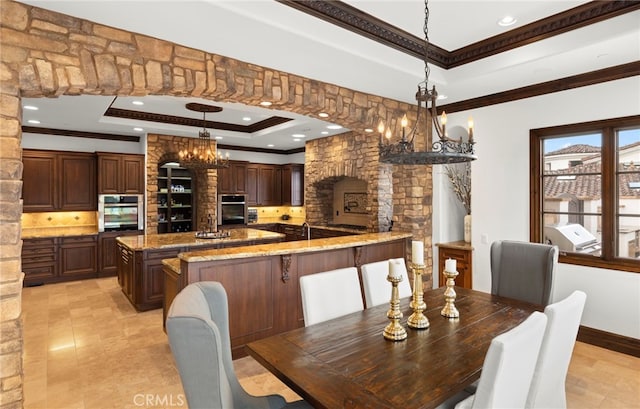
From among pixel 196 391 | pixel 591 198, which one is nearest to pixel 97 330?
pixel 196 391

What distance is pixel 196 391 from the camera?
123cm

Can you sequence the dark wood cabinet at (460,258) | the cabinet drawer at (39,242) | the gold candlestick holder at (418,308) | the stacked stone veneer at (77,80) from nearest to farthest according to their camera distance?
the gold candlestick holder at (418,308) < the stacked stone veneer at (77,80) < the dark wood cabinet at (460,258) < the cabinet drawer at (39,242)

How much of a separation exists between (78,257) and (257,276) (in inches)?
188

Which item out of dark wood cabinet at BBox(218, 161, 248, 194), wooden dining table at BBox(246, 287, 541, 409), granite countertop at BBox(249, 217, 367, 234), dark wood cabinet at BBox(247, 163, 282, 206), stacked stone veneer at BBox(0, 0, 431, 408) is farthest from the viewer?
dark wood cabinet at BBox(247, 163, 282, 206)

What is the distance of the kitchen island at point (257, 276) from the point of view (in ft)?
11.1

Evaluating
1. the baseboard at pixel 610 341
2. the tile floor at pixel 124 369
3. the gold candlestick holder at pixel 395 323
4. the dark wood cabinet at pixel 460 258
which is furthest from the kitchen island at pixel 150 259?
the baseboard at pixel 610 341

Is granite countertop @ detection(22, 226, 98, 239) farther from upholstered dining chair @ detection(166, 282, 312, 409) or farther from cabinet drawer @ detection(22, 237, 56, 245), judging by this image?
upholstered dining chair @ detection(166, 282, 312, 409)

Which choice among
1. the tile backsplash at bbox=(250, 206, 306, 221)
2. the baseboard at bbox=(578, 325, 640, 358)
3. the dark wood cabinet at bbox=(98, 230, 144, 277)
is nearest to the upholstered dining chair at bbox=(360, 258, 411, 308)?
the baseboard at bbox=(578, 325, 640, 358)

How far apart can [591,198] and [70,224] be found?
28.1 ft

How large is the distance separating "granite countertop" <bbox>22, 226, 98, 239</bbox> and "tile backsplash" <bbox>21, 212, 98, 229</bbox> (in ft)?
0.22

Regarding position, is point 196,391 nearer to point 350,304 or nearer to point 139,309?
point 350,304

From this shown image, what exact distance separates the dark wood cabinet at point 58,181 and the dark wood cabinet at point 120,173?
1.20ft

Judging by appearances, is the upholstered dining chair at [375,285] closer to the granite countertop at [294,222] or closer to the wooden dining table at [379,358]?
the wooden dining table at [379,358]

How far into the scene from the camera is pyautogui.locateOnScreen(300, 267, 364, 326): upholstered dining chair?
237cm
